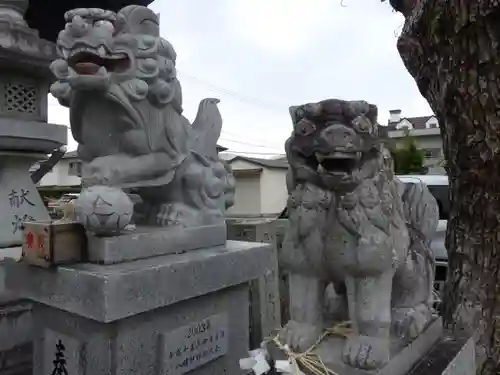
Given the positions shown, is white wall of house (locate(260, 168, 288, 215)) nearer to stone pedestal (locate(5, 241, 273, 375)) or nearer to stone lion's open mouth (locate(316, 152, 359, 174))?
stone pedestal (locate(5, 241, 273, 375))

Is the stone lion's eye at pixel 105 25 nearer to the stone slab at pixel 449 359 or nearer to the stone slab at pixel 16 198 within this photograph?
the stone slab at pixel 16 198

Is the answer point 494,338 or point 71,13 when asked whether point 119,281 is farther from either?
point 494,338

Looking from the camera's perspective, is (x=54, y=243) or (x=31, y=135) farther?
(x=31, y=135)

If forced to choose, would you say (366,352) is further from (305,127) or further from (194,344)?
(305,127)

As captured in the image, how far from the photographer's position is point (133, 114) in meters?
1.76

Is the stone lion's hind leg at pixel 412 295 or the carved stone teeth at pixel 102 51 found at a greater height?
the carved stone teeth at pixel 102 51

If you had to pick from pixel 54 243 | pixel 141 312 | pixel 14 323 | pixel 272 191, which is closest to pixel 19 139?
pixel 14 323

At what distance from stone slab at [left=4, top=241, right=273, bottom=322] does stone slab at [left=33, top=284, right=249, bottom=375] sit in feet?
0.24

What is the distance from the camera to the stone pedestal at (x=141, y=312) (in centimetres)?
149

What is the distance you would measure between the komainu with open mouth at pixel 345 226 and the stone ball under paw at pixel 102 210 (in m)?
0.65

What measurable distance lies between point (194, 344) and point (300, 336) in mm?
418

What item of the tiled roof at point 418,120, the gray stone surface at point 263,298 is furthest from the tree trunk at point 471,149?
the tiled roof at point 418,120

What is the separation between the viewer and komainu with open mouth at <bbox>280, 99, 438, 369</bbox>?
5.60 ft

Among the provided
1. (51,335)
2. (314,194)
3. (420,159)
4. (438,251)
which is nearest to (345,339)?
(314,194)
